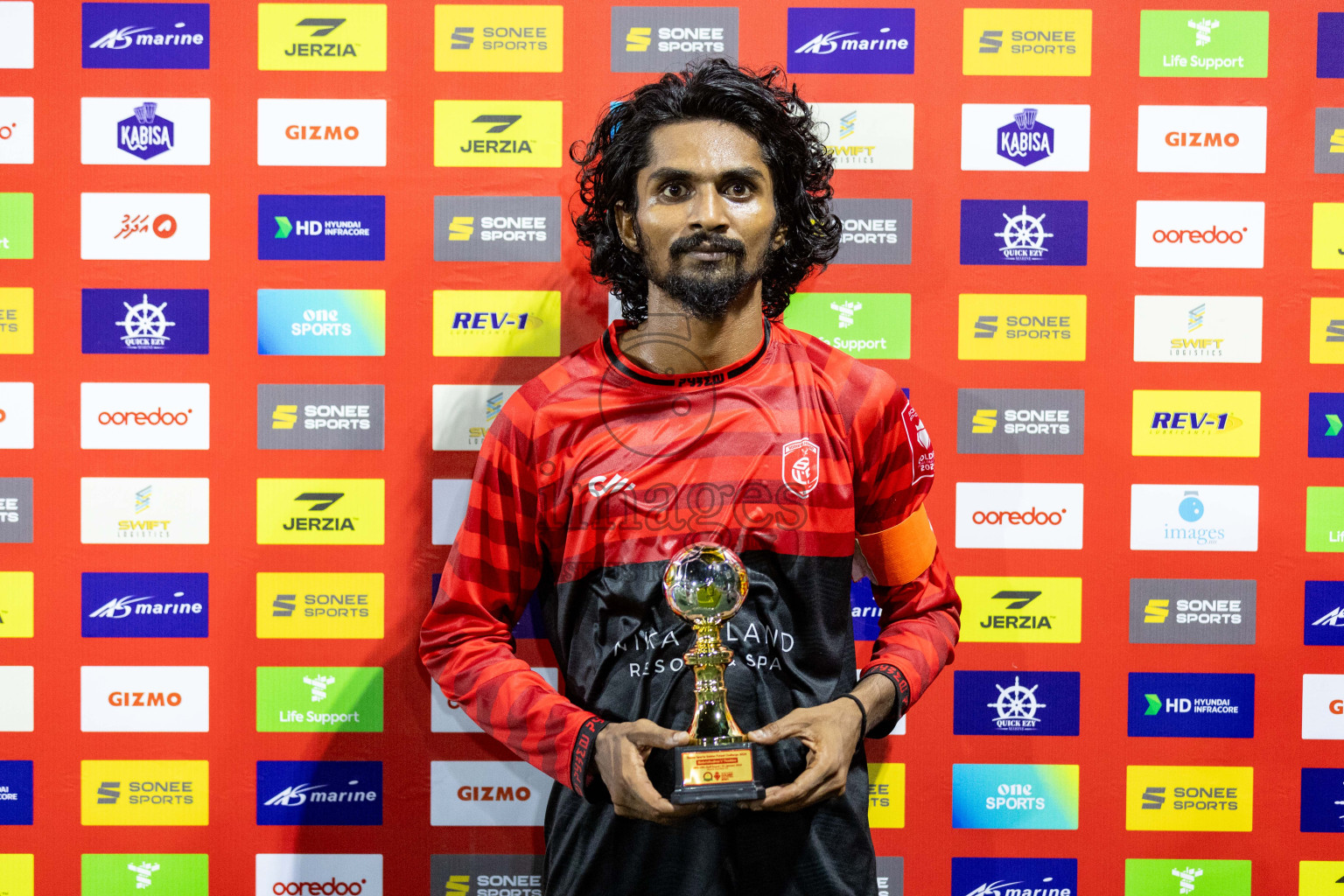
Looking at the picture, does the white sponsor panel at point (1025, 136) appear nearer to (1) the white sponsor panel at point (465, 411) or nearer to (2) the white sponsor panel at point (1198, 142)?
(2) the white sponsor panel at point (1198, 142)

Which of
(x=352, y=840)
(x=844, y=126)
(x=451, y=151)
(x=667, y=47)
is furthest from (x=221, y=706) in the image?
(x=844, y=126)

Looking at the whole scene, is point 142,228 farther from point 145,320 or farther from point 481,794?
point 481,794

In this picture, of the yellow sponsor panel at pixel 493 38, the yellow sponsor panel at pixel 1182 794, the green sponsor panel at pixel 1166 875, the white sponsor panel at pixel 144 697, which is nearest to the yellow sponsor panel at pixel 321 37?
the yellow sponsor panel at pixel 493 38

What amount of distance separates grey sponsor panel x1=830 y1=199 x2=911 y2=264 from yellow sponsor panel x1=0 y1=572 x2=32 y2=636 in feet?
6.28

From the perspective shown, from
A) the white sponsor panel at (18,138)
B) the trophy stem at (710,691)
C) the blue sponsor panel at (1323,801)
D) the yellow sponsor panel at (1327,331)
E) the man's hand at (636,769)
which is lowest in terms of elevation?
the blue sponsor panel at (1323,801)

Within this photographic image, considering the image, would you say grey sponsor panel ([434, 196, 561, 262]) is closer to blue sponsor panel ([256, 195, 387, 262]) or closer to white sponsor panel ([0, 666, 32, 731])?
blue sponsor panel ([256, 195, 387, 262])

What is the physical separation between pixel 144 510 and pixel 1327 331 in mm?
2630

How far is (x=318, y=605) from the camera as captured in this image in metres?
2.02

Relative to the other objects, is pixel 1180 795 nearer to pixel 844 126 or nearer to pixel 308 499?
pixel 844 126

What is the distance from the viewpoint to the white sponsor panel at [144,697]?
2.02 metres

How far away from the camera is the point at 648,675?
144cm

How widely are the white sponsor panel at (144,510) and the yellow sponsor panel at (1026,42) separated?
1930mm

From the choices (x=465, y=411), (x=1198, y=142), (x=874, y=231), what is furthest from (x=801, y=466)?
(x=1198, y=142)

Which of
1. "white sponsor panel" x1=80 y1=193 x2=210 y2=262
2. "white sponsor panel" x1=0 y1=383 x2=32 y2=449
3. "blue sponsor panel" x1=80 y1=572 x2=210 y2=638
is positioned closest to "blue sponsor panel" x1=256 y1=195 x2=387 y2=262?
"white sponsor panel" x1=80 y1=193 x2=210 y2=262
